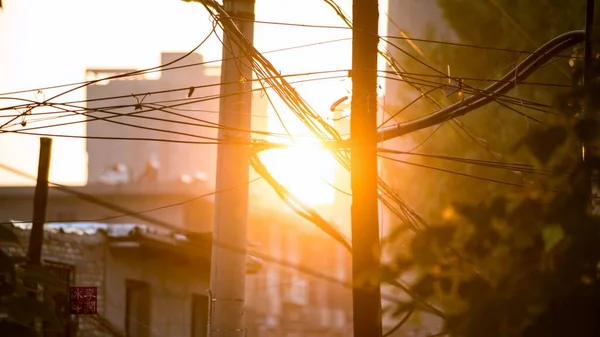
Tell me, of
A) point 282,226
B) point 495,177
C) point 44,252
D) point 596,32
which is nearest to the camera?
point 596,32

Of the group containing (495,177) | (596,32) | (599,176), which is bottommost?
(599,176)

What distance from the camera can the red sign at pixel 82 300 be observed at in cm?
1573

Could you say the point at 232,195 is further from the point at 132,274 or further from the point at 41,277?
the point at 132,274

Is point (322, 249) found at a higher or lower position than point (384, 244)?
higher

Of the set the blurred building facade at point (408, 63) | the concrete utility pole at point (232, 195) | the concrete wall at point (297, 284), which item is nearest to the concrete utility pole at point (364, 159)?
the concrete utility pole at point (232, 195)

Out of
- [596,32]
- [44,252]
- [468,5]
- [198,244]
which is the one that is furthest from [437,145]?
[596,32]

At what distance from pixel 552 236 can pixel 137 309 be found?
56.4 ft

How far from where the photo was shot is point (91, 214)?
3466cm

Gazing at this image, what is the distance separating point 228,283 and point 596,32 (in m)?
5.90

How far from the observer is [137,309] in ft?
72.2

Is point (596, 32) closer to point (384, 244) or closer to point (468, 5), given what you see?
point (384, 244)

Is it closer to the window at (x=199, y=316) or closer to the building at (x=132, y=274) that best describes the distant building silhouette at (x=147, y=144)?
the window at (x=199, y=316)

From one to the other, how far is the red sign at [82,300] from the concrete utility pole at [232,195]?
4.94 m

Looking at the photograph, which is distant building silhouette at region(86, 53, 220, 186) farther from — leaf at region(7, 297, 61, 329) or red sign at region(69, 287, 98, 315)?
leaf at region(7, 297, 61, 329)
